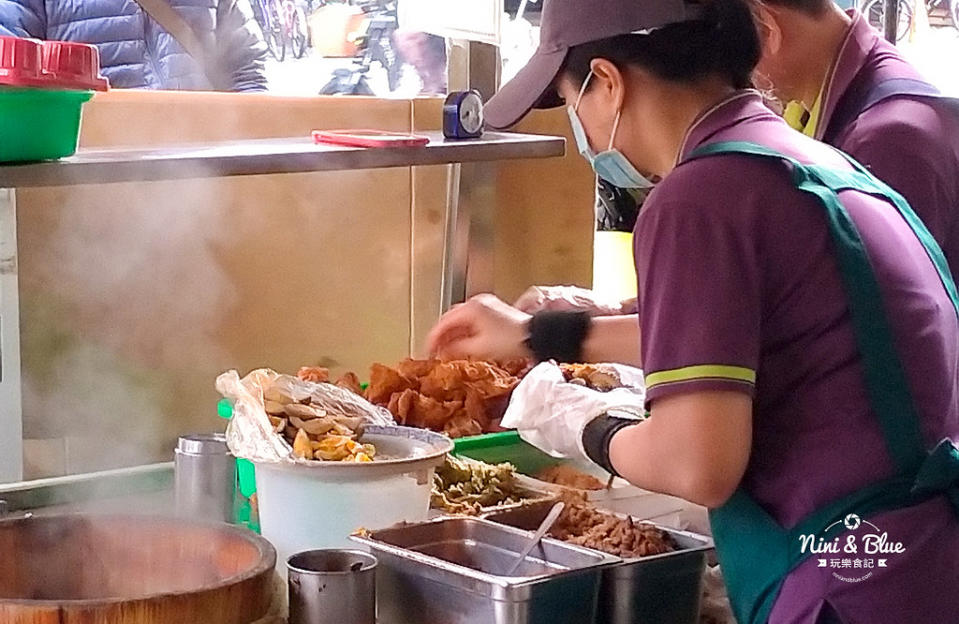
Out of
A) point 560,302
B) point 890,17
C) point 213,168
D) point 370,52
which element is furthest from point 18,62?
point 370,52

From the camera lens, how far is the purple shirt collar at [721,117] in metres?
1.31

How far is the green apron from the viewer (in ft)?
4.09

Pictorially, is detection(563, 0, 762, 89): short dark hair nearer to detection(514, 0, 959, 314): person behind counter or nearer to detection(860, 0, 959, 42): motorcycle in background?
detection(514, 0, 959, 314): person behind counter

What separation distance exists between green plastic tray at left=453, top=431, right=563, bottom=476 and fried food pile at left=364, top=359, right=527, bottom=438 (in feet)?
0.17

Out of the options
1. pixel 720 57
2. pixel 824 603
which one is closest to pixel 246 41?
pixel 720 57

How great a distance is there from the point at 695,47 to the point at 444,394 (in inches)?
36.6

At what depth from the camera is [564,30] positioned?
4.54ft

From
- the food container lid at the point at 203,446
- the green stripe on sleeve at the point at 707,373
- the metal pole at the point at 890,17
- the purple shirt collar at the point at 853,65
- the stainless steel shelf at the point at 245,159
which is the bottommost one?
the food container lid at the point at 203,446

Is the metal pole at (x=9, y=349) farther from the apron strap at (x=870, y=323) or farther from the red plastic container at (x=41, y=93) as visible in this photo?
the apron strap at (x=870, y=323)

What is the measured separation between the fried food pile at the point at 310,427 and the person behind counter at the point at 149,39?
63.3 inches

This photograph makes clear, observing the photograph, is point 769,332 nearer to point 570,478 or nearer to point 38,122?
point 570,478

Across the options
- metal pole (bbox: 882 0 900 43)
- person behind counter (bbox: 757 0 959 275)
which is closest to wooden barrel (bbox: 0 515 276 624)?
person behind counter (bbox: 757 0 959 275)

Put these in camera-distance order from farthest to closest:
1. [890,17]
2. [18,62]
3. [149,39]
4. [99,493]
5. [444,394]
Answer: [890,17], [149,39], [444,394], [99,493], [18,62]

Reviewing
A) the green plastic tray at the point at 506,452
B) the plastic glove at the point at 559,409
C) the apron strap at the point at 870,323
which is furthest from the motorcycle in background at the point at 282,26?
the apron strap at the point at 870,323
